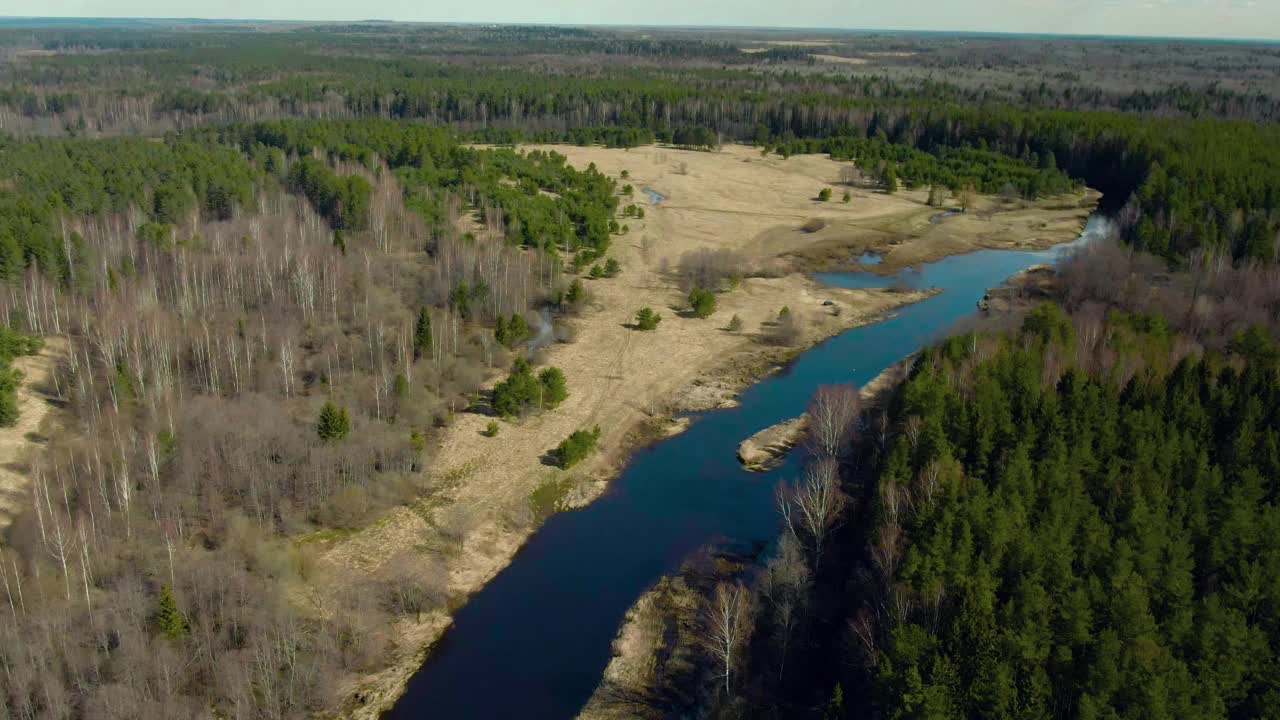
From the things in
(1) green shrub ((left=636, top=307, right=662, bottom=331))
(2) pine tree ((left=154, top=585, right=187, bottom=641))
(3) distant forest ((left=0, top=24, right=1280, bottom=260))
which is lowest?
(2) pine tree ((left=154, top=585, right=187, bottom=641))

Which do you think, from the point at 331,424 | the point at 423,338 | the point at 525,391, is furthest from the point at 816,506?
the point at 423,338

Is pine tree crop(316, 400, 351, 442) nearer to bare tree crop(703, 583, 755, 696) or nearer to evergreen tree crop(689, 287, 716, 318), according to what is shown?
bare tree crop(703, 583, 755, 696)

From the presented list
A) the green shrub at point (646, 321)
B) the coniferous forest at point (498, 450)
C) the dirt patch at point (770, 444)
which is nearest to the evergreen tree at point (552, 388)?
the coniferous forest at point (498, 450)

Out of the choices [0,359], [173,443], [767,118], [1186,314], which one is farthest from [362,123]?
[1186,314]

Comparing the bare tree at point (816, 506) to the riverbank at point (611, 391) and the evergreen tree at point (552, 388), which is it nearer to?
the riverbank at point (611, 391)

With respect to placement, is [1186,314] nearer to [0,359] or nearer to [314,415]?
[314,415]

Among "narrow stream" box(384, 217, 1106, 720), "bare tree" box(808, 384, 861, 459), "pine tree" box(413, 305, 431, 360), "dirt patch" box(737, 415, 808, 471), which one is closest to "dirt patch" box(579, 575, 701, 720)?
"narrow stream" box(384, 217, 1106, 720)

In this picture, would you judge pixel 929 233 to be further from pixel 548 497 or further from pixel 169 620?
pixel 169 620
